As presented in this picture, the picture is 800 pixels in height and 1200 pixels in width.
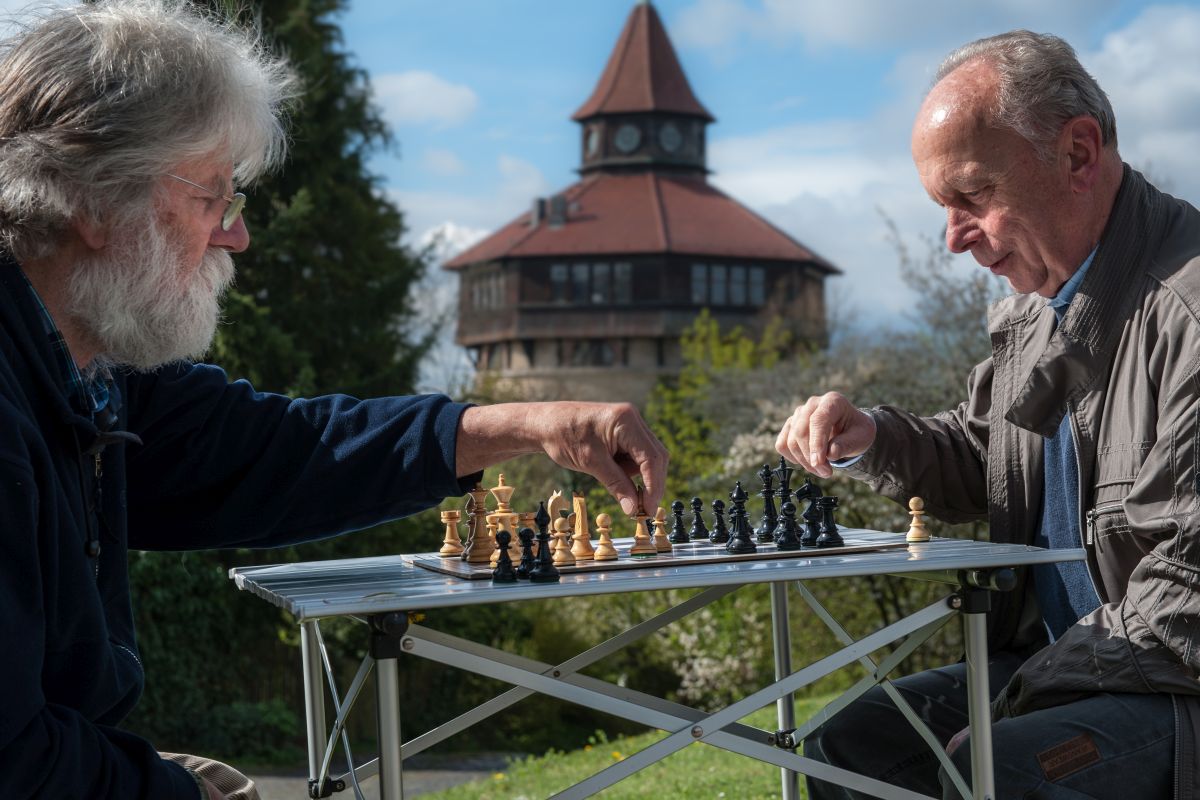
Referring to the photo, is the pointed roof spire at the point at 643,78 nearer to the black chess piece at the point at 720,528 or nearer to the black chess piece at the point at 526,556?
the black chess piece at the point at 720,528

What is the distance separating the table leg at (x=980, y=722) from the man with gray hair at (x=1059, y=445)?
153 mm

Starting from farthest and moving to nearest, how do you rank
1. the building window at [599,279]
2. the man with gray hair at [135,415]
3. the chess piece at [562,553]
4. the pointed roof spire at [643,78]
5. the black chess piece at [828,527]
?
the pointed roof spire at [643,78], the building window at [599,279], the black chess piece at [828,527], the chess piece at [562,553], the man with gray hair at [135,415]

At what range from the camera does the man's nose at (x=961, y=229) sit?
3.21 m

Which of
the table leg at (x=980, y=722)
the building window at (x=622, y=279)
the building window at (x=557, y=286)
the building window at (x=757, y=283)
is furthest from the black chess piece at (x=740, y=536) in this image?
the building window at (x=757, y=283)

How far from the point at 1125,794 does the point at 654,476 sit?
1.17m

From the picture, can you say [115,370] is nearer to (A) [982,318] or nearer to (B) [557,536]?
(B) [557,536]

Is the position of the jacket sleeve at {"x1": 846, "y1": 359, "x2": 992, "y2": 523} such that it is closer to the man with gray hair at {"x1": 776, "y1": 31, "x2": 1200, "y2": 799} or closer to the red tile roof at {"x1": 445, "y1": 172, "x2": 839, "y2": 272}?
the man with gray hair at {"x1": 776, "y1": 31, "x2": 1200, "y2": 799}

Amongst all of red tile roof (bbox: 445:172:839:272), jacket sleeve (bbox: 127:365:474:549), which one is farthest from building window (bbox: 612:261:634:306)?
jacket sleeve (bbox: 127:365:474:549)

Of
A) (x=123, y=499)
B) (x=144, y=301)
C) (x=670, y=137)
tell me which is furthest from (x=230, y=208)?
(x=670, y=137)

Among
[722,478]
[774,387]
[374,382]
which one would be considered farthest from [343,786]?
[774,387]

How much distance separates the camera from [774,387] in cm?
1923

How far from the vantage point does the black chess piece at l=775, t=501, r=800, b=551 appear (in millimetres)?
3014

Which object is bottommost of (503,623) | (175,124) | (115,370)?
(503,623)

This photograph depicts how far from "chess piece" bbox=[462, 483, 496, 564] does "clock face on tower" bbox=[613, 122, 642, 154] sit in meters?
44.7
